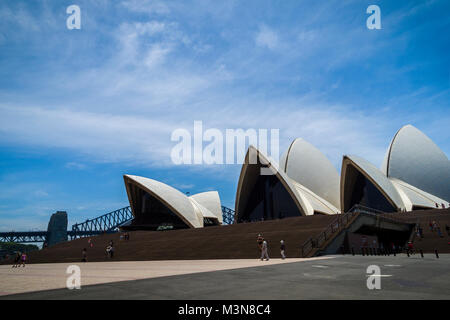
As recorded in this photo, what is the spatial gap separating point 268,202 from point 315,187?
695 centimetres

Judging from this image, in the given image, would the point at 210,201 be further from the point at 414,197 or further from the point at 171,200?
the point at 414,197

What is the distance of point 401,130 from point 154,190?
31.5 m

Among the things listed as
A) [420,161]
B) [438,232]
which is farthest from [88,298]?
[420,161]

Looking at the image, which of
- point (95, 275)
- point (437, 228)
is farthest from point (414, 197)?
point (95, 275)

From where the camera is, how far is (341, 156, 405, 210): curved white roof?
31680 millimetres

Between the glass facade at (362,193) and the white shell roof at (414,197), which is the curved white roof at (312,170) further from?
the white shell roof at (414,197)

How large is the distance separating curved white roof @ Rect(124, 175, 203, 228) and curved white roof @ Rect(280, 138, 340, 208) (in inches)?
512

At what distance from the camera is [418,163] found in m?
37.6

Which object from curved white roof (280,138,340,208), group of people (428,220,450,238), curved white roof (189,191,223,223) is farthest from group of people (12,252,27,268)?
curved white roof (189,191,223,223)

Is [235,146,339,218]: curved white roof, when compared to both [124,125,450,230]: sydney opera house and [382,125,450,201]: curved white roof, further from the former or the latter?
[382,125,450,201]: curved white roof

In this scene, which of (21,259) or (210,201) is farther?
(210,201)

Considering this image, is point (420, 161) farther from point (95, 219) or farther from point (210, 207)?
point (95, 219)

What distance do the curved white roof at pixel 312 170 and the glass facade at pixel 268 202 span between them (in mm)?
4296

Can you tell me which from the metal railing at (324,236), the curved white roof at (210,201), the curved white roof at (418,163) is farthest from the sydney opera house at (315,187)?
the metal railing at (324,236)
